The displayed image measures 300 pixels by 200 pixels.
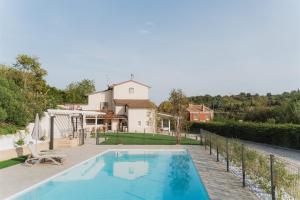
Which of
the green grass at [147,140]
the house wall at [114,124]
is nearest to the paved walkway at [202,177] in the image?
the green grass at [147,140]

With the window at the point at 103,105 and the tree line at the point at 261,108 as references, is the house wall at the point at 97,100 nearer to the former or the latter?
the window at the point at 103,105

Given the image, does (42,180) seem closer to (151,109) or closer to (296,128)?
(296,128)

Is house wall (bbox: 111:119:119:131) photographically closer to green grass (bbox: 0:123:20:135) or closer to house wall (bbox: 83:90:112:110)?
house wall (bbox: 83:90:112:110)

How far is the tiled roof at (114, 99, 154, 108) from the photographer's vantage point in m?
51.0

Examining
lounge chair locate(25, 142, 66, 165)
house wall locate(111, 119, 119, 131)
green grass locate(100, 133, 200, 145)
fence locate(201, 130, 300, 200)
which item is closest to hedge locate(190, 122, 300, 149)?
green grass locate(100, 133, 200, 145)

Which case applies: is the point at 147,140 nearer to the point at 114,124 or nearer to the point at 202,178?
the point at 114,124

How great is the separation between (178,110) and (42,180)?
1765 centimetres

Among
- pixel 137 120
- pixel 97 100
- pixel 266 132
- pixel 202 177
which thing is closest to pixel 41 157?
pixel 202 177

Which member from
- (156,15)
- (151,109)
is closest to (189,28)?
(156,15)

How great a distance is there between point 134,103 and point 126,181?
3864 cm

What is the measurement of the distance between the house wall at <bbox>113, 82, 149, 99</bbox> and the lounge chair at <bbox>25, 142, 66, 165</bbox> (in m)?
38.2

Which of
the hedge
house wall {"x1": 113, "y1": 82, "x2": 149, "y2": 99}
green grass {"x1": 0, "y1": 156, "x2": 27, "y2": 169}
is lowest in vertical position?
green grass {"x1": 0, "y1": 156, "x2": 27, "y2": 169}

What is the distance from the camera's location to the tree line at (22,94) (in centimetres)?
2045

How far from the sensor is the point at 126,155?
22.5 metres
